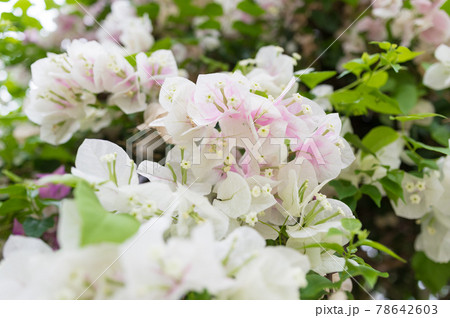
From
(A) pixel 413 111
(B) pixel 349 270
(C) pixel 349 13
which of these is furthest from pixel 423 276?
(C) pixel 349 13

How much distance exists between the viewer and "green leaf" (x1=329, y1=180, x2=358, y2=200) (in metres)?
0.54

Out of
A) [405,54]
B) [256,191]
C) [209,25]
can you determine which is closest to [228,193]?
[256,191]

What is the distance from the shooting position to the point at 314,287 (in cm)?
36

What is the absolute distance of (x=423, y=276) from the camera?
726 millimetres

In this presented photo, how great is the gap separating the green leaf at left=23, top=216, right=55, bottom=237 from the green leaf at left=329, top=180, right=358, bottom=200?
39cm

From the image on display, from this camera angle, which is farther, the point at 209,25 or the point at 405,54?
the point at 209,25

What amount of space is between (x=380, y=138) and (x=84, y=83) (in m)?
0.45

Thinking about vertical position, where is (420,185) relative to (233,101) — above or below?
below

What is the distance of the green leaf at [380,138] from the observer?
61cm

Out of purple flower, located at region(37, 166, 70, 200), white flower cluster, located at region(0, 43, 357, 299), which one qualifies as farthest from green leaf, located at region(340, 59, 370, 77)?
purple flower, located at region(37, 166, 70, 200)

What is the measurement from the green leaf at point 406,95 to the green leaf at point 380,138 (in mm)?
126

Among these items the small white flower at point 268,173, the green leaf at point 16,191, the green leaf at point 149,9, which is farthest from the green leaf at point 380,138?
the green leaf at point 149,9

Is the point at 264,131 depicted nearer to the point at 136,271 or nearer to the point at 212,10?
the point at 136,271

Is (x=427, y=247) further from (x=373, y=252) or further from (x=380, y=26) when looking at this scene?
(x=380, y=26)
